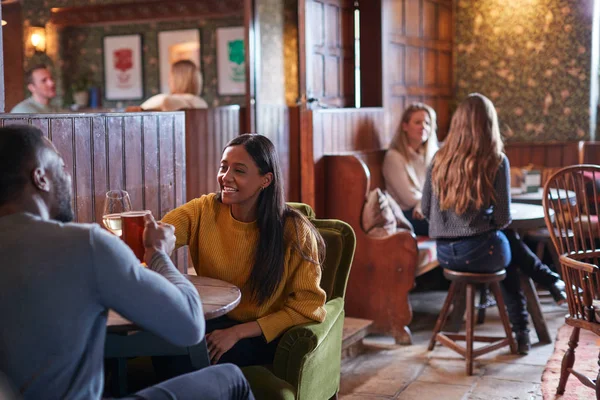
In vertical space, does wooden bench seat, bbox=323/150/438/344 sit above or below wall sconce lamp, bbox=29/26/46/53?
below

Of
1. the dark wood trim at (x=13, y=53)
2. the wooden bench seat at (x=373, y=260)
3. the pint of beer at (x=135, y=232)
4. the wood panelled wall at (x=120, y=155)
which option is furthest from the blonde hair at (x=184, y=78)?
the pint of beer at (x=135, y=232)

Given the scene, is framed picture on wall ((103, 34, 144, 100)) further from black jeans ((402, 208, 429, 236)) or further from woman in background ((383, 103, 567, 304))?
black jeans ((402, 208, 429, 236))

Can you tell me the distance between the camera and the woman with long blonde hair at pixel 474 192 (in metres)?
4.13

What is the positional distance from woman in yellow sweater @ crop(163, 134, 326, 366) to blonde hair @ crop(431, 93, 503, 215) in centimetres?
161

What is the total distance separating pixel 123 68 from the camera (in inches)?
346

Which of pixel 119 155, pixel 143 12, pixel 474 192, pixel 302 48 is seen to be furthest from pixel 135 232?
pixel 143 12

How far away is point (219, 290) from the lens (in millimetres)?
2367

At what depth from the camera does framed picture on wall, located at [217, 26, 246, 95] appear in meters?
8.23

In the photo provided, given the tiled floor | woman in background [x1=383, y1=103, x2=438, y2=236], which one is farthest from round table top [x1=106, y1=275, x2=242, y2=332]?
woman in background [x1=383, y1=103, x2=438, y2=236]

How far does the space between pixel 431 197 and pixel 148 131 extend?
165 cm

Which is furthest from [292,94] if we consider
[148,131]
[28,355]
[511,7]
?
[28,355]

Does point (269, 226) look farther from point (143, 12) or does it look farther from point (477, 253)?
point (143, 12)

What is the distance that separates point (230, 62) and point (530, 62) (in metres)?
3.02

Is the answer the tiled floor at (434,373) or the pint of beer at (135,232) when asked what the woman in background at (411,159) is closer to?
the tiled floor at (434,373)
